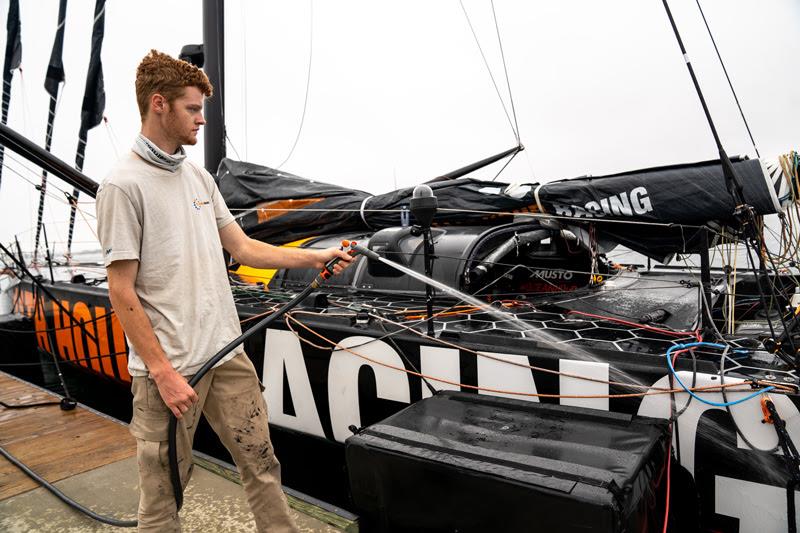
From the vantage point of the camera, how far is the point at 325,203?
5750 millimetres

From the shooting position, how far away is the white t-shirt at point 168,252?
1818 millimetres

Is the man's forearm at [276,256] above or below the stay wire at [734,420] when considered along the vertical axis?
above

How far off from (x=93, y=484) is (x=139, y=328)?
2.05 m

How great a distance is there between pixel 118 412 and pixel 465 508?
609 centimetres

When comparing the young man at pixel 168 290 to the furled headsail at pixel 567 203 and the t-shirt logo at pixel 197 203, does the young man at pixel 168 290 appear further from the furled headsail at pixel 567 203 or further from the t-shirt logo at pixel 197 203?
the furled headsail at pixel 567 203

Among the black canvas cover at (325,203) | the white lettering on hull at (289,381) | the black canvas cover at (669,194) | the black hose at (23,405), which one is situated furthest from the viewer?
the black canvas cover at (325,203)

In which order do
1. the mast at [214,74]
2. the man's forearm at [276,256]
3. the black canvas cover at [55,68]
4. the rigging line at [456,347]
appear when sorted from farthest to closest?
the black canvas cover at [55,68], the mast at [214,74], the rigging line at [456,347], the man's forearm at [276,256]

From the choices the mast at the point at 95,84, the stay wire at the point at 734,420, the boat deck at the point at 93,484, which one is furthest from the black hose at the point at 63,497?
the mast at the point at 95,84

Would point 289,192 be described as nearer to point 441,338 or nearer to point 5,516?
point 441,338

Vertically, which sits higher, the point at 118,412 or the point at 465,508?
the point at 465,508

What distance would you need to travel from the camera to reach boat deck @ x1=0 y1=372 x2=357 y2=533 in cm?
278

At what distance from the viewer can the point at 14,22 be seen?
956 centimetres

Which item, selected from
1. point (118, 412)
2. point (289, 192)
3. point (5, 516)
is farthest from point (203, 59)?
point (5, 516)

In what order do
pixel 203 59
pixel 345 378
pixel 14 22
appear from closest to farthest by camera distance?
pixel 345 378 → pixel 203 59 → pixel 14 22
